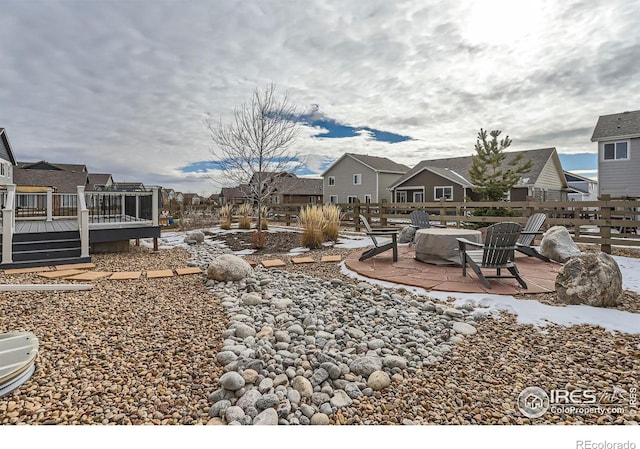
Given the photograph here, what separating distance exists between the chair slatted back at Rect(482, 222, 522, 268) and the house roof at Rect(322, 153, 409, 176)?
20.9m

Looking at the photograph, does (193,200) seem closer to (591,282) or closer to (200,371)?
(200,371)

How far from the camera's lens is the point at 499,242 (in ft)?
12.8

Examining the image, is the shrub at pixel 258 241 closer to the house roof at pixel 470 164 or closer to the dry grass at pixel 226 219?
the dry grass at pixel 226 219

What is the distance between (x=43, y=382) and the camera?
1.88 m

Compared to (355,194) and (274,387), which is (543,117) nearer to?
(274,387)

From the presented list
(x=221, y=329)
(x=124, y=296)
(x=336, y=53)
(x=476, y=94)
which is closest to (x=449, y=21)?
(x=336, y=53)

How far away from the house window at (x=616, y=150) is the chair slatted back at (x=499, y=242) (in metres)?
13.6

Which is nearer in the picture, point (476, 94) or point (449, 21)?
point (449, 21)

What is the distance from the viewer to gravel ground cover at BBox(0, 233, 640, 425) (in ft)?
5.49
